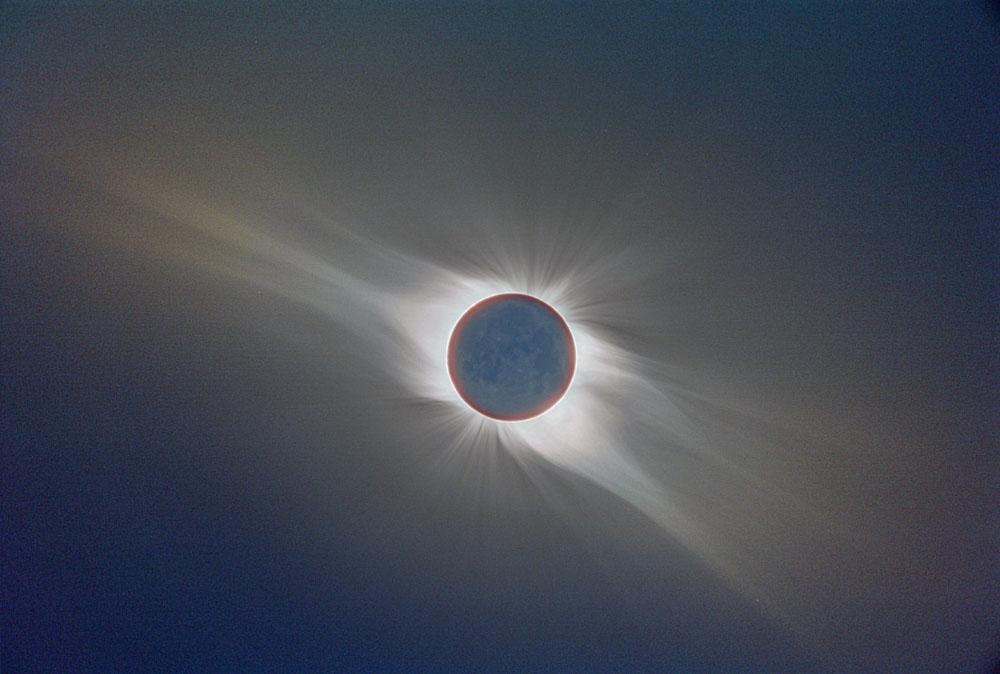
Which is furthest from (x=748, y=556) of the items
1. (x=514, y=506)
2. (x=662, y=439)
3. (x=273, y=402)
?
(x=273, y=402)

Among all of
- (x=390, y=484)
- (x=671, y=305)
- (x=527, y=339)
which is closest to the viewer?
(x=527, y=339)

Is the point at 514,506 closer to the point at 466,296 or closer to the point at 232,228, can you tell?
the point at 466,296

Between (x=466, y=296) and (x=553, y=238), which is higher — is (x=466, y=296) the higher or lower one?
the lower one

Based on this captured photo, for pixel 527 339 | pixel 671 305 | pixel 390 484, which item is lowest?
pixel 390 484

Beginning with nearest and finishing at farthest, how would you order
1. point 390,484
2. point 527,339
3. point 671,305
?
point 527,339 → point 671,305 → point 390,484

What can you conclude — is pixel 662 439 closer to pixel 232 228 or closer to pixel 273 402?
pixel 273 402

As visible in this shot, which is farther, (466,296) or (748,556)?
(748,556)

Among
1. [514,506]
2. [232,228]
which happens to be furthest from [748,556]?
[232,228]
